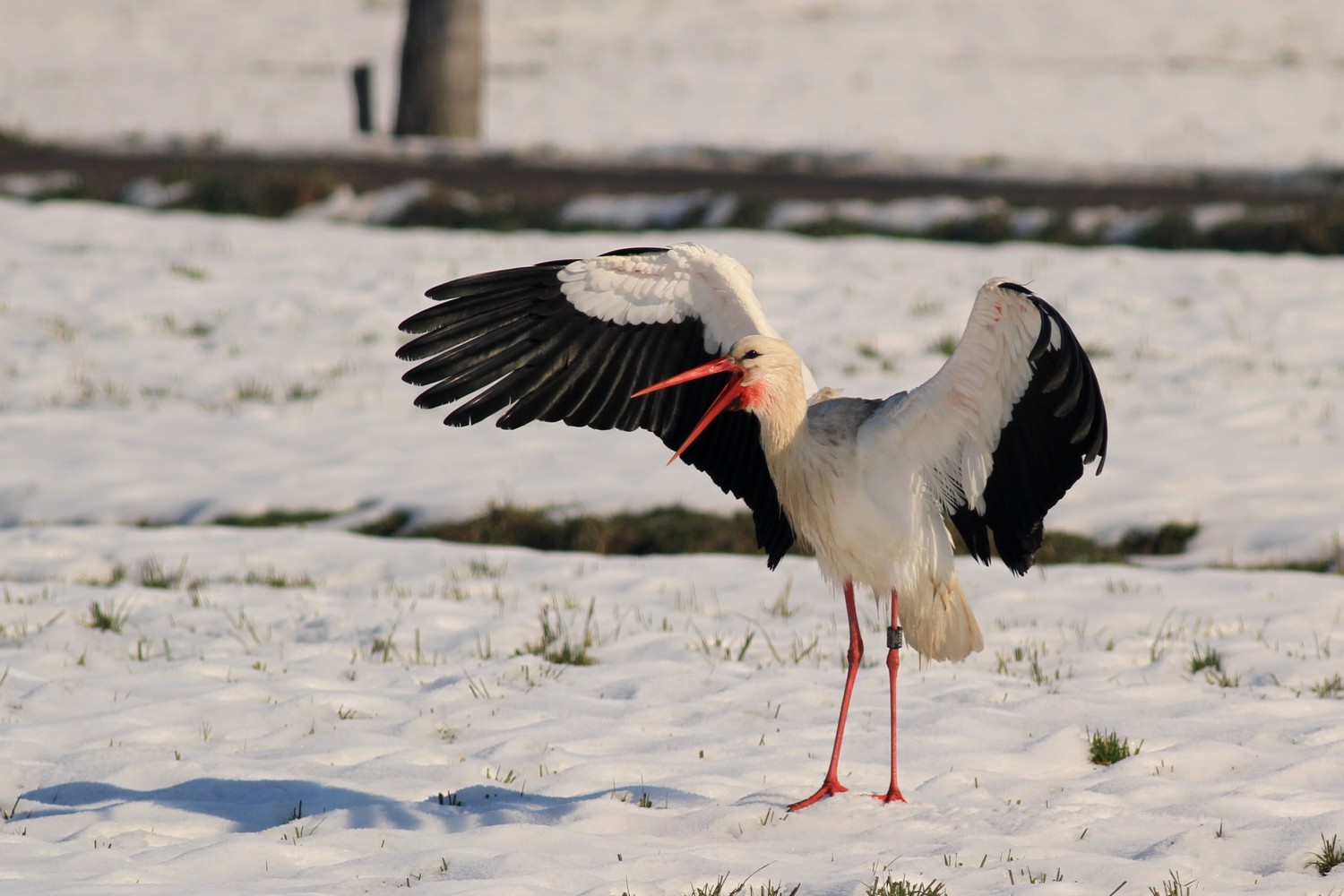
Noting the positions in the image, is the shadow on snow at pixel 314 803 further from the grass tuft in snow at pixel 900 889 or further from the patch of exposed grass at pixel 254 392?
the patch of exposed grass at pixel 254 392

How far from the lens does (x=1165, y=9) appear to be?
4031cm

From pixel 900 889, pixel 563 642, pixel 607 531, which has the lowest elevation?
pixel 900 889

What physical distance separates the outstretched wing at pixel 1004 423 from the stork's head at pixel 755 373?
34cm

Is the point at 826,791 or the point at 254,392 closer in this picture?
the point at 826,791

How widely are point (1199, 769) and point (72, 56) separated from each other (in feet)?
116

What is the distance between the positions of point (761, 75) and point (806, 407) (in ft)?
93.6

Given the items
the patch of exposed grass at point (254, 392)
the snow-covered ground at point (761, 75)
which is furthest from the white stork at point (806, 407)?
the snow-covered ground at point (761, 75)

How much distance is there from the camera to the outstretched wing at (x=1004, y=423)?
4.73 m

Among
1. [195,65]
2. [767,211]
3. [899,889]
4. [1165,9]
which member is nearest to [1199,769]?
[899,889]

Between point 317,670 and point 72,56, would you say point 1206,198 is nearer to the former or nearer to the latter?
point 317,670

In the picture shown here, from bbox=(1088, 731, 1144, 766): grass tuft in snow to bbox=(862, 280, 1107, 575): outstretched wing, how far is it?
668 mm

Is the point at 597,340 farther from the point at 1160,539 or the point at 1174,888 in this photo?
the point at 1160,539

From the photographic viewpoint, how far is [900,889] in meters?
4.08

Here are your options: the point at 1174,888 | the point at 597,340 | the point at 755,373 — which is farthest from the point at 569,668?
the point at 1174,888
